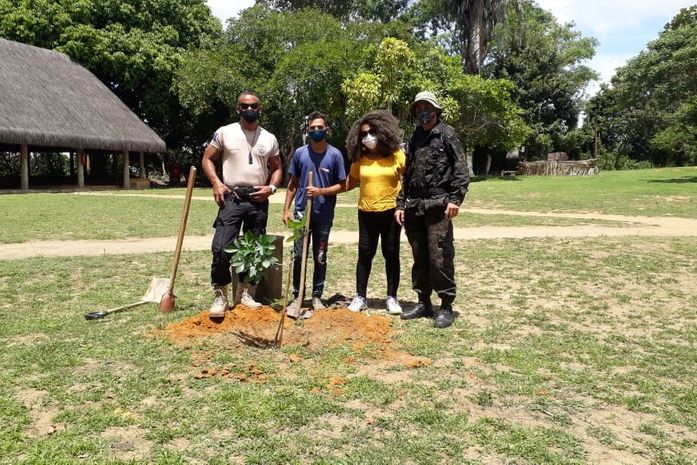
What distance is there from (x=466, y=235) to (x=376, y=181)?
616 cm

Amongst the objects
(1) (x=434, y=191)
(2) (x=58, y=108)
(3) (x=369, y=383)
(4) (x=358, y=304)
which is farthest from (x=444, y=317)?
(2) (x=58, y=108)

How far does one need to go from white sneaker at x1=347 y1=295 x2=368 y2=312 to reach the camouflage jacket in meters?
0.98

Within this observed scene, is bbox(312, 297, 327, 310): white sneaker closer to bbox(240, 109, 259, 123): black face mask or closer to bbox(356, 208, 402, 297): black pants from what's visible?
bbox(356, 208, 402, 297): black pants

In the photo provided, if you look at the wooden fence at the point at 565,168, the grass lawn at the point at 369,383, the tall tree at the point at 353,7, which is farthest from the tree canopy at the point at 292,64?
the grass lawn at the point at 369,383

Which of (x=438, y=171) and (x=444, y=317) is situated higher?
(x=438, y=171)

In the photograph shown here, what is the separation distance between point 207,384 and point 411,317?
212cm

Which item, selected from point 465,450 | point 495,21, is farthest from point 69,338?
point 495,21

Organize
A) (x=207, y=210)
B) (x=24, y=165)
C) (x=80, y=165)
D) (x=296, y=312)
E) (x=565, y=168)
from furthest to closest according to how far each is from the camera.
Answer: (x=565, y=168) → (x=80, y=165) → (x=24, y=165) → (x=207, y=210) → (x=296, y=312)

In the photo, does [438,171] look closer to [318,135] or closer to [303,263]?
[318,135]

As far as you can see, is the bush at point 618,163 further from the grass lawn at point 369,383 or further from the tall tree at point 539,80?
the grass lawn at point 369,383

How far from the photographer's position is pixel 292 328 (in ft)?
15.3

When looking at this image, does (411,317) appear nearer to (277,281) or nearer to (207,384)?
(277,281)

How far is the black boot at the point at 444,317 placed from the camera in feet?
16.2

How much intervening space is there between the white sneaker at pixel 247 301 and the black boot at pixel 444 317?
1.50 m
